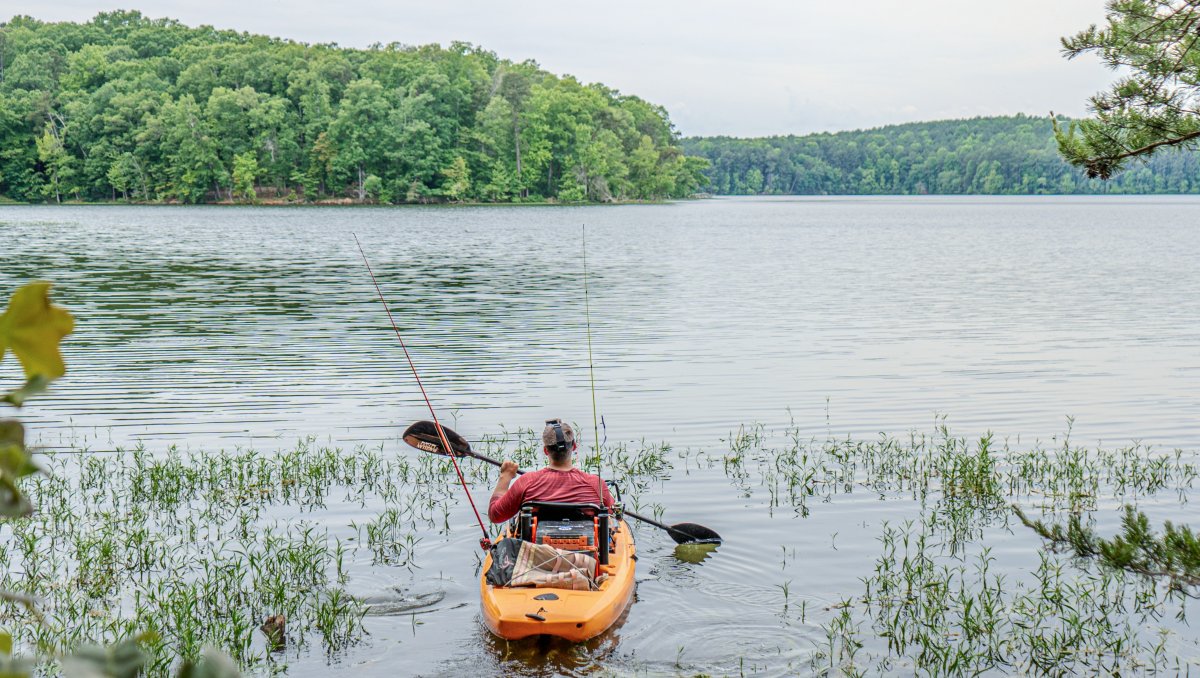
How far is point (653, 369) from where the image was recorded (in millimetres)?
21516

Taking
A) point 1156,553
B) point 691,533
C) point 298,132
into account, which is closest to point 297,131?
point 298,132

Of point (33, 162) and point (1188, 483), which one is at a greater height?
point (33, 162)

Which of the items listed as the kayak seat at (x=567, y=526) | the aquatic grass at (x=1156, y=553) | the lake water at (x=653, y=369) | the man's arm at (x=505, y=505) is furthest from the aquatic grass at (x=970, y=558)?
the man's arm at (x=505, y=505)

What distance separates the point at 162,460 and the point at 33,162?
12421 centimetres

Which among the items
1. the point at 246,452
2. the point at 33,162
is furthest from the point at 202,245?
the point at 33,162

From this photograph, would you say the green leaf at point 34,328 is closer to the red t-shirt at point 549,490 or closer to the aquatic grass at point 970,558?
the aquatic grass at point 970,558

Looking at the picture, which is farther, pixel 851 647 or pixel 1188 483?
pixel 1188 483

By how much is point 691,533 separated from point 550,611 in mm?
3140

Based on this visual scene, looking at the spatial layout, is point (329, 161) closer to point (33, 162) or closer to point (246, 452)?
point (33, 162)

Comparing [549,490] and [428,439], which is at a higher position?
[549,490]

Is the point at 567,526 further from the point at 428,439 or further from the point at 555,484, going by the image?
the point at 428,439

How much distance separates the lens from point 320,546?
10672mm

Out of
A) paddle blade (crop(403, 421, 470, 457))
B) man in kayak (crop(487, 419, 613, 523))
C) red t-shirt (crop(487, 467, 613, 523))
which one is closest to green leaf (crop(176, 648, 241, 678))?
man in kayak (crop(487, 419, 613, 523))

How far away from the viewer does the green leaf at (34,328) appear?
2.90 ft
